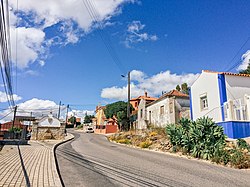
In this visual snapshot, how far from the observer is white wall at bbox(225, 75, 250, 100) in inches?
687

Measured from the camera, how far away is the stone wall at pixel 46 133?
3077cm

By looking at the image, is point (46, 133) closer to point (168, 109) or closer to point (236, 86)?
point (168, 109)

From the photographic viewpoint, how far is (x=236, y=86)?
17828mm

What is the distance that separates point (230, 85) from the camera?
57.8 feet

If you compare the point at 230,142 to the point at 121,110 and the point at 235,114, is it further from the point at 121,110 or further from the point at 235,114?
the point at 121,110

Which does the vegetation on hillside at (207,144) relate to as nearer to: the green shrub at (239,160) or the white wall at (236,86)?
the green shrub at (239,160)

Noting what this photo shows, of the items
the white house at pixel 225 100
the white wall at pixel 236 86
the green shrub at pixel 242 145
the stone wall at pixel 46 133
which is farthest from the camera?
the stone wall at pixel 46 133

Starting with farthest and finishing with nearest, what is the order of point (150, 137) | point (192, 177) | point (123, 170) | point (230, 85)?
1. point (150, 137)
2. point (230, 85)
3. point (123, 170)
4. point (192, 177)

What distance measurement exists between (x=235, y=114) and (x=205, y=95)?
4.78 metres

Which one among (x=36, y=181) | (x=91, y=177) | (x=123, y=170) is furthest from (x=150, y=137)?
(x=36, y=181)

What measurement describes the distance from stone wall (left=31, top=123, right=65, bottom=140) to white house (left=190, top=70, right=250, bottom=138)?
19.5 meters

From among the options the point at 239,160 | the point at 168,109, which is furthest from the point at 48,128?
the point at 239,160

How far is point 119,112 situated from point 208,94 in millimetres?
28510

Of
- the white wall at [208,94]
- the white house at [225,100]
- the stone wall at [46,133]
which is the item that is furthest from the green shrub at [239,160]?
the stone wall at [46,133]
